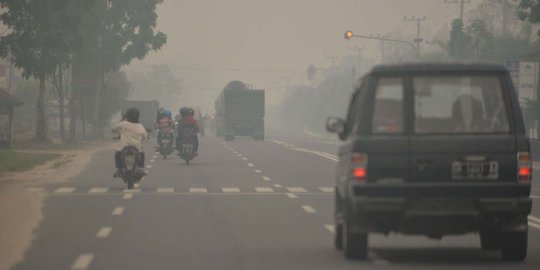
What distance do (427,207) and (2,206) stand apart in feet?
35.6

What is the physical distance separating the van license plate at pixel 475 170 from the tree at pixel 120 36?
208 ft

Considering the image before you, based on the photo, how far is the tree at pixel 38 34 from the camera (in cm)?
6275

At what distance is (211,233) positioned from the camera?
17.5m

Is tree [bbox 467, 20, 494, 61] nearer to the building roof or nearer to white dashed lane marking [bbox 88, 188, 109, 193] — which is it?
the building roof

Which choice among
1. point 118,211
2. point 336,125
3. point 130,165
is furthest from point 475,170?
point 130,165

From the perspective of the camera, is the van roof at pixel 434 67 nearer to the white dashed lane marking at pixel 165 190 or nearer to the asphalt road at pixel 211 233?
the asphalt road at pixel 211 233

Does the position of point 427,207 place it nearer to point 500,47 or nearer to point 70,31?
point 70,31

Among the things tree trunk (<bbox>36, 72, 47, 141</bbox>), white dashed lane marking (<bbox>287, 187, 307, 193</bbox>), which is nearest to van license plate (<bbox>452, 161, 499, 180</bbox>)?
white dashed lane marking (<bbox>287, 187, 307, 193</bbox>)

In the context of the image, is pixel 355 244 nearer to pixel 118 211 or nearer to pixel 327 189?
pixel 118 211

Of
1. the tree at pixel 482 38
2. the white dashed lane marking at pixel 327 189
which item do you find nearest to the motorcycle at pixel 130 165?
the white dashed lane marking at pixel 327 189

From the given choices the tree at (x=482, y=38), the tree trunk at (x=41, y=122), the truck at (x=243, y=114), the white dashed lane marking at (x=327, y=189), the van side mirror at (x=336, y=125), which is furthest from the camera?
the tree at (x=482, y=38)

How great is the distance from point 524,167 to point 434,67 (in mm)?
1411

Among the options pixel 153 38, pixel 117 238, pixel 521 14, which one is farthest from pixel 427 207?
pixel 153 38

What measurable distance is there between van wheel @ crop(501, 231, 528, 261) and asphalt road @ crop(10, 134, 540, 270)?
0.11 meters
